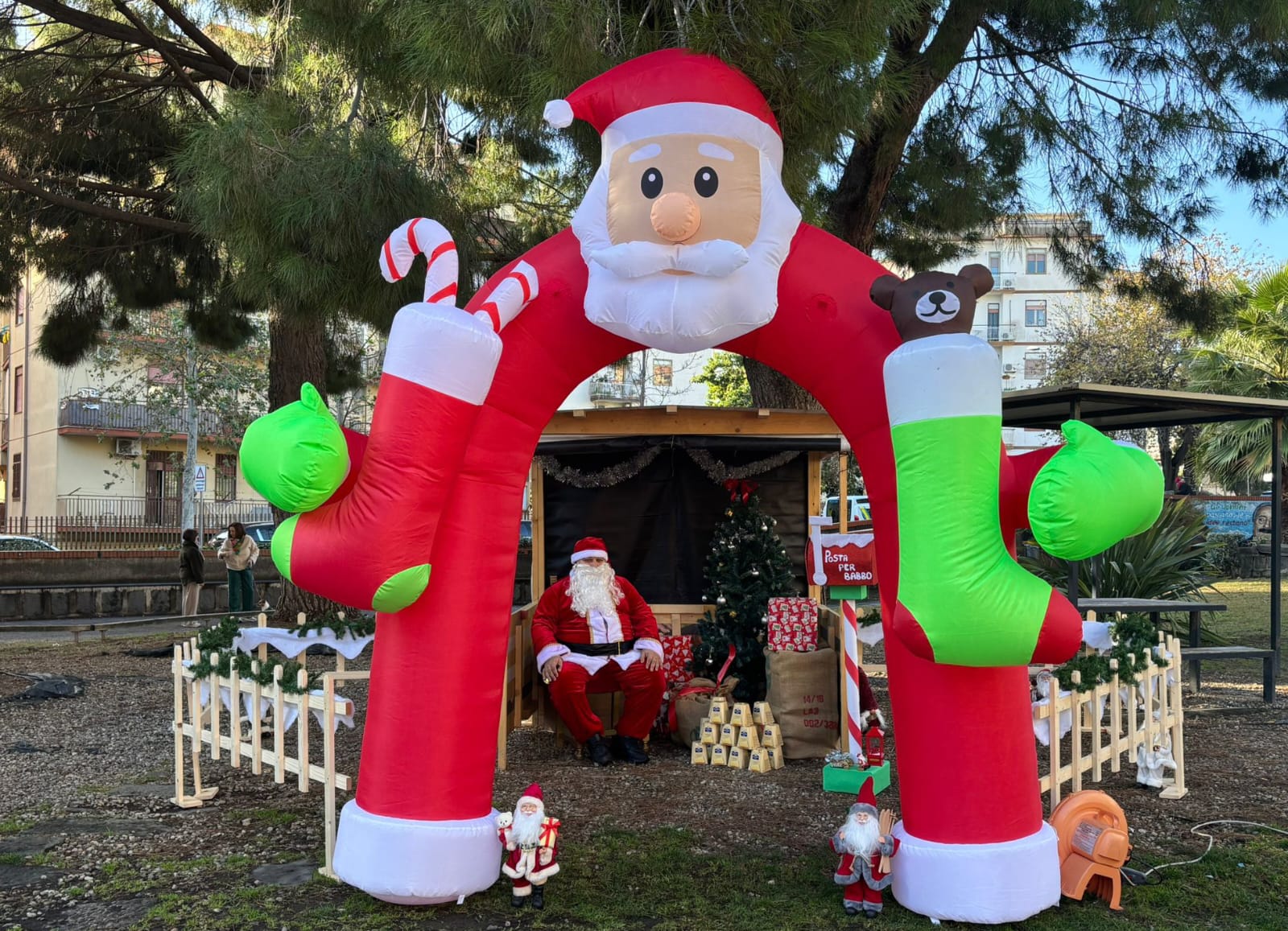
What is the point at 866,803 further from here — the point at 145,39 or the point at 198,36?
the point at 145,39

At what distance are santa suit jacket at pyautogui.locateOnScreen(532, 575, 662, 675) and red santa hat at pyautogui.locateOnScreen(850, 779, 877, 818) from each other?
8.66ft

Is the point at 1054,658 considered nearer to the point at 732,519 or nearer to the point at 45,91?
the point at 732,519

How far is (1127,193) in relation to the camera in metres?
8.89

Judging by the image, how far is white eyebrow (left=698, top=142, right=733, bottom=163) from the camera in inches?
167

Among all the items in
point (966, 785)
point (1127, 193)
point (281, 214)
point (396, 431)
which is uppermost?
point (1127, 193)

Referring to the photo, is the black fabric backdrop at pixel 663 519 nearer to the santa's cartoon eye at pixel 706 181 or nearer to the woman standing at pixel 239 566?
the santa's cartoon eye at pixel 706 181

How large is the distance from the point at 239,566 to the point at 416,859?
11113 millimetres

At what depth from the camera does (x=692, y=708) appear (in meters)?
7.02

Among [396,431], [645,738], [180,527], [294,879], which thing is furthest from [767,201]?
[180,527]

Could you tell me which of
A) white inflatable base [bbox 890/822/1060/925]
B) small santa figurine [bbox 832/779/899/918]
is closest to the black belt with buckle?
small santa figurine [bbox 832/779/899/918]

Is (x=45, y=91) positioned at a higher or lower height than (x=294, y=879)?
higher

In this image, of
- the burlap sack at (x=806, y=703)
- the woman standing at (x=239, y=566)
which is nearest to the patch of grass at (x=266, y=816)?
the burlap sack at (x=806, y=703)

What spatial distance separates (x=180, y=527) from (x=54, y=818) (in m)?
20.0

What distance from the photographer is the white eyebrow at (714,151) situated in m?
4.23
